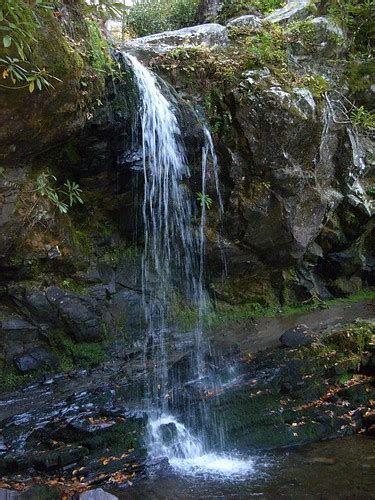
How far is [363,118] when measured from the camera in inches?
347

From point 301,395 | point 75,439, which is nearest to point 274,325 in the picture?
point 301,395

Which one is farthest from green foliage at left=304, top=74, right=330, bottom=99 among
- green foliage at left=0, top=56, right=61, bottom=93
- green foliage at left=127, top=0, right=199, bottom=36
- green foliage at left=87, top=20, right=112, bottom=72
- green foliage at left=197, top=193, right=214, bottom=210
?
green foliage at left=127, top=0, right=199, bottom=36

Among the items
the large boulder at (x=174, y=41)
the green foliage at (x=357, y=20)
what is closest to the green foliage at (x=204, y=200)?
the large boulder at (x=174, y=41)

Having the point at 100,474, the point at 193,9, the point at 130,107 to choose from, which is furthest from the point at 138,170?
the point at 193,9

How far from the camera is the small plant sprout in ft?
24.6

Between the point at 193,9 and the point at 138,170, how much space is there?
6812 mm

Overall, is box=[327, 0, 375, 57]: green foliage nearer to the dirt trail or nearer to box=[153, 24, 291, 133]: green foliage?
box=[153, 24, 291, 133]: green foliage

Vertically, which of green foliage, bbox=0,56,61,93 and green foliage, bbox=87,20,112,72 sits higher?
green foliage, bbox=87,20,112,72

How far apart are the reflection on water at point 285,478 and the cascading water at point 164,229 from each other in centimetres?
128

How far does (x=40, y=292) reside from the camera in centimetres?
632

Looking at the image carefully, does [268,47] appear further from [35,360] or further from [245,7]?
[35,360]

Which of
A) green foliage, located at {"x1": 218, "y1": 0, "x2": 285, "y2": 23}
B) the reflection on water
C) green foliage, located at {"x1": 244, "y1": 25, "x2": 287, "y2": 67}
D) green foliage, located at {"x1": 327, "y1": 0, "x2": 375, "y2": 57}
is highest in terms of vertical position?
green foliage, located at {"x1": 218, "y1": 0, "x2": 285, "y2": 23}

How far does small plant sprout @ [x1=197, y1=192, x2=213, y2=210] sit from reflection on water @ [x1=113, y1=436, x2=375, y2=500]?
3.94 meters

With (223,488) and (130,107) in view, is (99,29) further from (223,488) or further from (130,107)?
(223,488)
